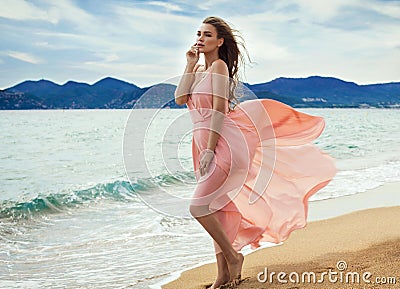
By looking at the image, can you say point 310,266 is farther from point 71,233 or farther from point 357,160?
point 357,160

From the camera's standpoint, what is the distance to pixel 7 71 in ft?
142

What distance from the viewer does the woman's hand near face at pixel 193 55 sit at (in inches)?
144

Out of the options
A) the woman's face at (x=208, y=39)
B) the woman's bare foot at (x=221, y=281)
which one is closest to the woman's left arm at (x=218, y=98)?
the woman's face at (x=208, y=39)

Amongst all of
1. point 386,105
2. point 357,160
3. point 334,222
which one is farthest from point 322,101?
point 334,222

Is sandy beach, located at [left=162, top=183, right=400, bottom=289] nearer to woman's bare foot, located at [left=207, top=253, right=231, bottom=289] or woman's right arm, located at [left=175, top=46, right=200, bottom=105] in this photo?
woman's bare foot, located at [left=207, top=253, right=231, bottom=289]

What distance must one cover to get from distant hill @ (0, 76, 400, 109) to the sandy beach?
2711 cm

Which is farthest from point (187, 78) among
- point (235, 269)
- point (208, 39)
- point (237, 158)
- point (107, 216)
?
point (107, 216)

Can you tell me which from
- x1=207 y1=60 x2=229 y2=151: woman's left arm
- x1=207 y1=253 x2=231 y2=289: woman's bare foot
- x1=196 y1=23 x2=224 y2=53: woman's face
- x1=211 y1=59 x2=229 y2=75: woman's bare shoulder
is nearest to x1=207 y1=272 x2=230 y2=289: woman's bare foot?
x1=207 y1=253 x2=231 y2=289: woman's bare foot

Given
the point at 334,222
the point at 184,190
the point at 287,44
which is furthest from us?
the point at 287,44

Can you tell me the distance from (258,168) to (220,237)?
569 mm

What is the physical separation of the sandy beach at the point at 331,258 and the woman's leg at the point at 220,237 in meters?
0.11

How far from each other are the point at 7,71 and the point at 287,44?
91.5ft

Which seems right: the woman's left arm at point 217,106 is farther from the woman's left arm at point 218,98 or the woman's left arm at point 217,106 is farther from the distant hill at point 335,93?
the distant hill at point 335,93

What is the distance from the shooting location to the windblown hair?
359cm
